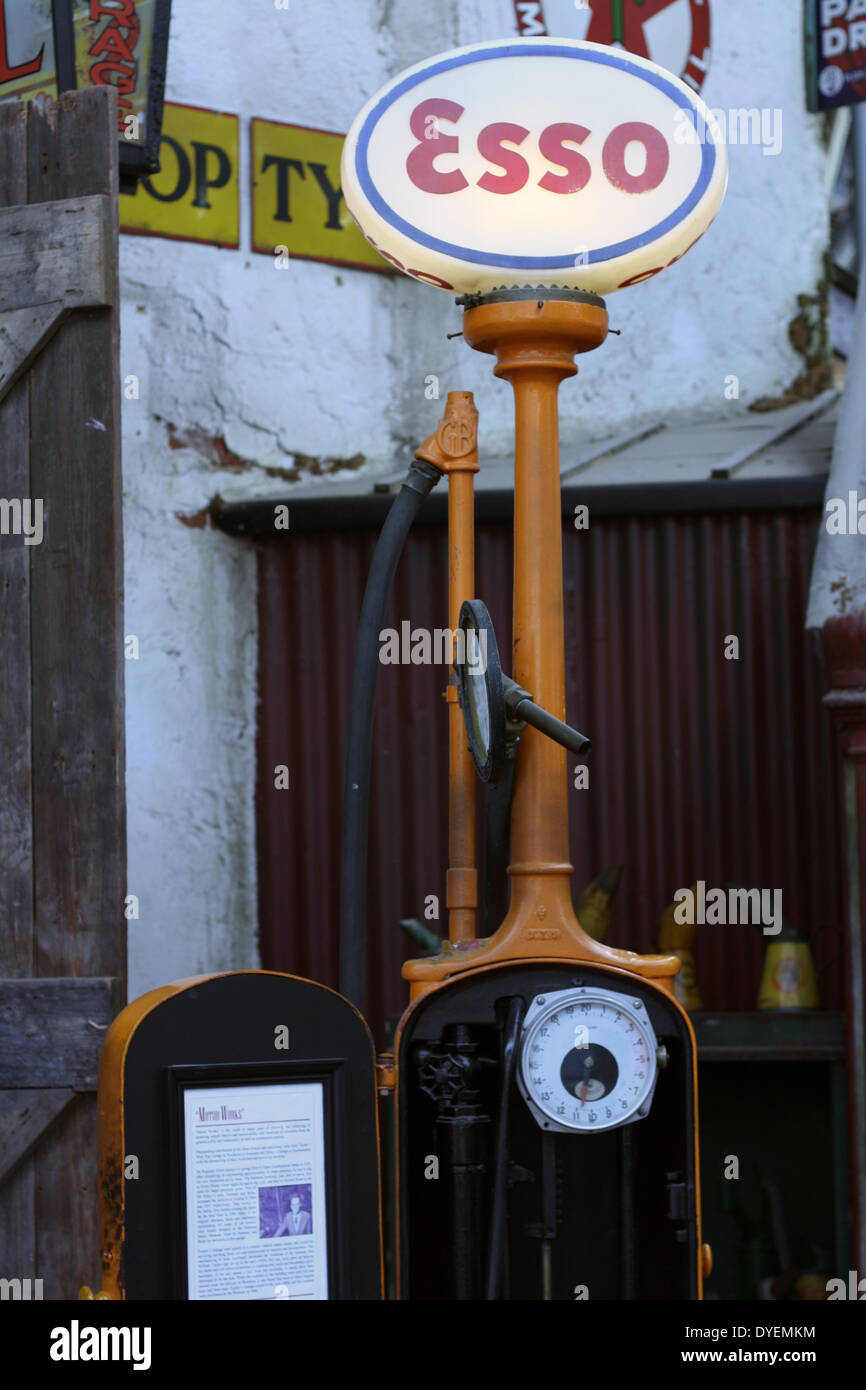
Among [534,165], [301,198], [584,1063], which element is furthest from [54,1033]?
[301,198]

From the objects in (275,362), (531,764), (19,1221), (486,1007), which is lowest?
(19,1221)

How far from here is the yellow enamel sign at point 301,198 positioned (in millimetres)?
6535

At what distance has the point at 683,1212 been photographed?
10.1ft

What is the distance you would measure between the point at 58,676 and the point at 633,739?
2.30 m

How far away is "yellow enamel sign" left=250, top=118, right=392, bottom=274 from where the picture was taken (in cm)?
654

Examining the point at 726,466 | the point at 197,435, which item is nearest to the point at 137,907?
the point at 197,435

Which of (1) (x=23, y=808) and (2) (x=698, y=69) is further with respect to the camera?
(2) (x=698, y=69)

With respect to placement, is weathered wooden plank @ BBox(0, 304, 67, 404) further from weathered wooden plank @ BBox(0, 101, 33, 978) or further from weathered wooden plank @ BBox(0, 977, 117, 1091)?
weathered wooden plank @ BBox(0, 977, 117, 1091)

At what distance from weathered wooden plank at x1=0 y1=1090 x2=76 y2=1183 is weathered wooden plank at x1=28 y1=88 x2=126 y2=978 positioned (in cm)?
31

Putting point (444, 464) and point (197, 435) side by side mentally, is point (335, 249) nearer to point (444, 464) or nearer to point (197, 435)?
point (197, 435)

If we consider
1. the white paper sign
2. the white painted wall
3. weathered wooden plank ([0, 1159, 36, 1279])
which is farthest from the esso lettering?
the white painted wall

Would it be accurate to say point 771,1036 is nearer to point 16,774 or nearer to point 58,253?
point 16,774

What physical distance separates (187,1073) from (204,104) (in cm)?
460

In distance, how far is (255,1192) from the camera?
298 cm
